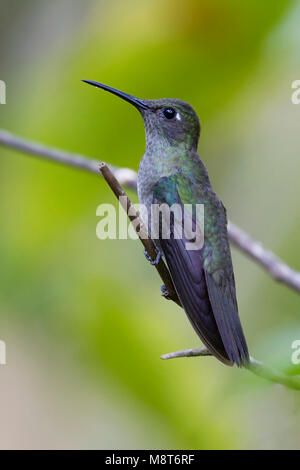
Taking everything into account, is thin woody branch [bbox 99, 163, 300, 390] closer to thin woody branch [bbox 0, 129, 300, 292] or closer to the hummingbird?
the hummingbird

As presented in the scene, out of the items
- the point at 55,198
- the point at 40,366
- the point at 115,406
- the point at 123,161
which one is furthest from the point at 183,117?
the point at 40,366

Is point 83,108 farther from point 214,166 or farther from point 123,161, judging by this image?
point 214,166

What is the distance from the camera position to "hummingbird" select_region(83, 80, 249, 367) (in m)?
1.88

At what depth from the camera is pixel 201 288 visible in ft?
6.72

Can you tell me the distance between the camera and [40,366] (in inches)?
162

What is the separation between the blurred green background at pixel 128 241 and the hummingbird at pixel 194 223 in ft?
1.17

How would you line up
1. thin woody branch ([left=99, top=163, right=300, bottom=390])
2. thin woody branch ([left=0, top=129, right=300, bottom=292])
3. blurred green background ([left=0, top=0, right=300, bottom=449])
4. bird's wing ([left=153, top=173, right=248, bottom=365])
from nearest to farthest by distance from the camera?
thin woody branch ([left=99, top=163, right=300, bottom=390])
bird's wing ([left=153, top=173, right=248, bottom=365])
thin woody branch ([left=0, top=129, right=300, bottom=292])
blurred green background ([left=0, top=0, right=300, bottom=449])

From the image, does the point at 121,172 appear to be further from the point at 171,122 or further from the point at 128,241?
the point at 128,241

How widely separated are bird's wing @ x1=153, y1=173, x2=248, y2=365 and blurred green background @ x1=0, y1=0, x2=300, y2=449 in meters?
0.35

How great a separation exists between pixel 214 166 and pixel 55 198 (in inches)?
41.4

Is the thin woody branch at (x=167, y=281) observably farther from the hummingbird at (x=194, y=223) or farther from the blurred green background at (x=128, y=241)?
the blurred green background at (x=128, y=241)

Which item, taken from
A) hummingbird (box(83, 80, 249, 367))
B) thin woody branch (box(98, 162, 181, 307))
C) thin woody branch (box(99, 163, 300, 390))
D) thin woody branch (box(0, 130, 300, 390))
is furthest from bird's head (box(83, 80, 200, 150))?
thin woody branch (box(98, 162, 181, 307))

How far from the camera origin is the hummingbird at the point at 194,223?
1.88 m

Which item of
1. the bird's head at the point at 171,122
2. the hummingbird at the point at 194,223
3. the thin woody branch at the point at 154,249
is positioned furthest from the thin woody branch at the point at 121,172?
the bird's head at the point at 171,122
